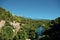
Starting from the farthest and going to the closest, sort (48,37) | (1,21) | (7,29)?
1. (1,21)
2. (7,29)
3. (48,37)

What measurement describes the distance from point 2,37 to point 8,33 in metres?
2.49

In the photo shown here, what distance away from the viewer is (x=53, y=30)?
24250mm

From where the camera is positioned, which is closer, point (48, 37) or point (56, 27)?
point (48, 37)

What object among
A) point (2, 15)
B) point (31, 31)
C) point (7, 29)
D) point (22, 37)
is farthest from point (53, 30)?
point (2, 15)

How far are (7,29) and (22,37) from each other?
287 centimetres

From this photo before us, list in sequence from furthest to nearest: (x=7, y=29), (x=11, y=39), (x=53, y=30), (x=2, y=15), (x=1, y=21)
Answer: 1. (x=2, y=15)
2. (x=1, y=21)
3. (x=7, y=29)
4. (x=11, y=39)
5. (x=53, y=30)

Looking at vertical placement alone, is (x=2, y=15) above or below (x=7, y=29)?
above

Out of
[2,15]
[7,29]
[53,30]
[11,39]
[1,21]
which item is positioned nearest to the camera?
[53,30]

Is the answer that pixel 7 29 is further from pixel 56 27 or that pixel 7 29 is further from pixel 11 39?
pixel 56 27

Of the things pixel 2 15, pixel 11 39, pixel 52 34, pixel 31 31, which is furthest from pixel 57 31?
pixel 2 15

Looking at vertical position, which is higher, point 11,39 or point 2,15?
point 2,15

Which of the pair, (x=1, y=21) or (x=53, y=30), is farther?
(x=1, y=21)

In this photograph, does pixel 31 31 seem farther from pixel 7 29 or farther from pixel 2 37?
pixel 2 37

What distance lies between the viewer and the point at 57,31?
76.5 feet
